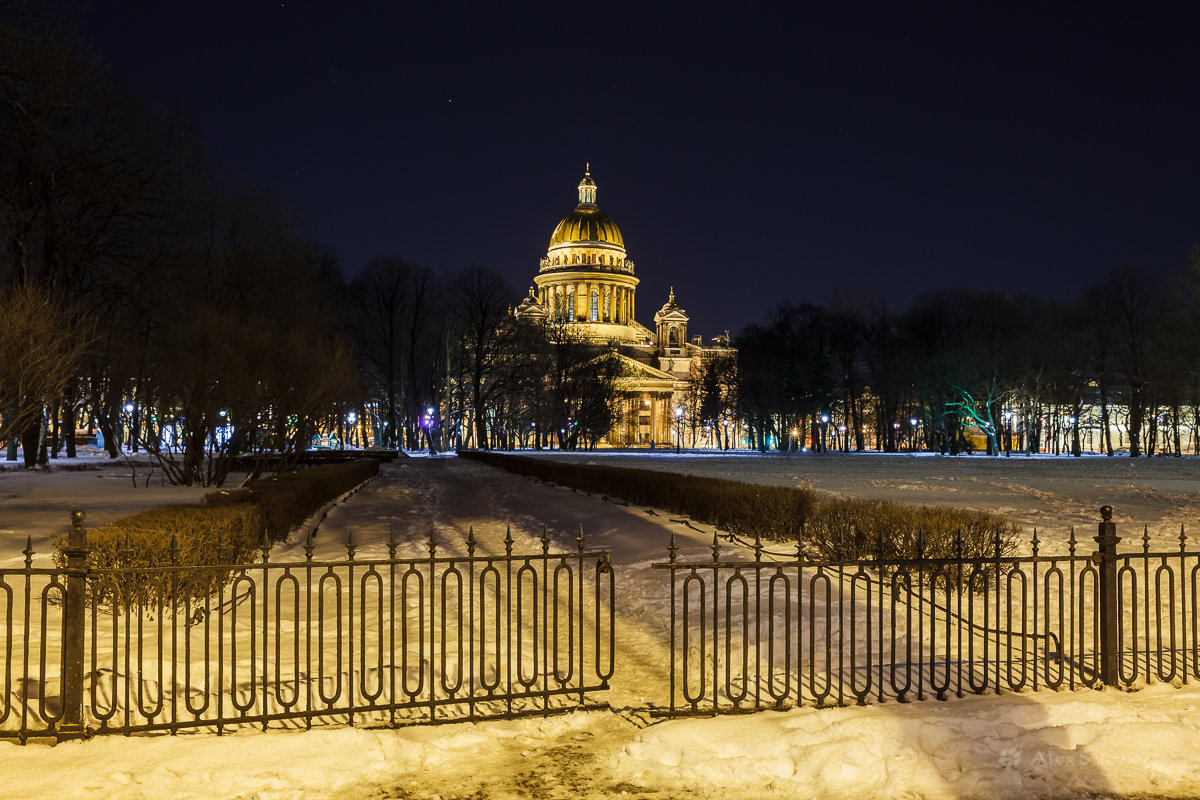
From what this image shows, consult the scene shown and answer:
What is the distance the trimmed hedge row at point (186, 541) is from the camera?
8828mm

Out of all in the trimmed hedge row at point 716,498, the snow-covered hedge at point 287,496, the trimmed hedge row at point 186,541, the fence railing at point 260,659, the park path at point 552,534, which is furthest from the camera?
the snow-covered hedge at point 287,496

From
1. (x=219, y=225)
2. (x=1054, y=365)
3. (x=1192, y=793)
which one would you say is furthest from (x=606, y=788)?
(x=1054, y=365)

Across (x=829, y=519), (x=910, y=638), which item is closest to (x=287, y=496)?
(x=829, y=519)

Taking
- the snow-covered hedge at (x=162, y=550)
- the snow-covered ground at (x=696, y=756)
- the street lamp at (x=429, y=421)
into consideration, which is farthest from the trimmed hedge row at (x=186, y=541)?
the street lamp at (x=429, y=421)

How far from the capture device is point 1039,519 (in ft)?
56.3

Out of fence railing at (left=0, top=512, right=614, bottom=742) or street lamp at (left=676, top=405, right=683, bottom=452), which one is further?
street lamp at (left=676, top=405, right=683, bottom=452)

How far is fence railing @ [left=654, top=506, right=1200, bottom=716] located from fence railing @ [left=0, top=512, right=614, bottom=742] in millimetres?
1021

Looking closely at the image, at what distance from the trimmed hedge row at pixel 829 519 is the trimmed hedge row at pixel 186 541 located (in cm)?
593

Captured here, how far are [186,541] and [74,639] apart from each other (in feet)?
11.2

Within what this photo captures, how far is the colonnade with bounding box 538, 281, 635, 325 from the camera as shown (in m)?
144

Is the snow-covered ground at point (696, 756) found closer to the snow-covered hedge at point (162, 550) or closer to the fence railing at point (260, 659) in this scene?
the fence railing at point (260, 659)

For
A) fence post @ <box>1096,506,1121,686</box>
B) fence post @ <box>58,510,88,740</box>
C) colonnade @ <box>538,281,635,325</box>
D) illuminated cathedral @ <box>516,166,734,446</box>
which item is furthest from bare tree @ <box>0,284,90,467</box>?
colonnade @ <box>538,281,635,325</box>

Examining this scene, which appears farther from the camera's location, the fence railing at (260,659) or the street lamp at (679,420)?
the street lamp at (679,420)

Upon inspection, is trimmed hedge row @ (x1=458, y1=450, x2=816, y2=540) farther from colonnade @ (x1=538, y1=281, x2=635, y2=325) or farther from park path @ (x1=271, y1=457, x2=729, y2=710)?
colonnade @ (x1=538, y1=281, x2=635, y2=325)
